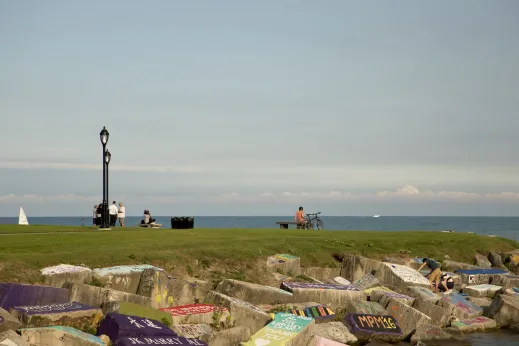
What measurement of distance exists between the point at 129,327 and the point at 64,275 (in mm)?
4502

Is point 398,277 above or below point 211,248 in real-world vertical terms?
below

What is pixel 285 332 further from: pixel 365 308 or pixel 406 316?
pixel 406 316

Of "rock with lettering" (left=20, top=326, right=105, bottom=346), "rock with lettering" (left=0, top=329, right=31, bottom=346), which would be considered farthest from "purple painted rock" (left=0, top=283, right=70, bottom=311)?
"rock with lettering" (left=0, top=329, right=31, bottom=346)

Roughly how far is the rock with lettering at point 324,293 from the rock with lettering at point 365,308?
1.76ft

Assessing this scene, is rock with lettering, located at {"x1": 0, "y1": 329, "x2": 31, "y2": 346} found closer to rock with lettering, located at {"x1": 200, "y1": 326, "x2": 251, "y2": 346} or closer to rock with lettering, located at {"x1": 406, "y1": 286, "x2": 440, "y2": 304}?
rock with lettering, located at {"x1": 200, "y1": 326, "x2": 251, "y2": 346}

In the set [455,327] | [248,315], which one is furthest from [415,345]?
[248,315]

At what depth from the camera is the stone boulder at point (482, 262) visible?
29.7 meters

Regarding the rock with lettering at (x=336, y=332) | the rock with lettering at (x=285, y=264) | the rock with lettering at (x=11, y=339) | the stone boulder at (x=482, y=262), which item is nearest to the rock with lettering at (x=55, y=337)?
the rock with lettering at (x=11, y=339)

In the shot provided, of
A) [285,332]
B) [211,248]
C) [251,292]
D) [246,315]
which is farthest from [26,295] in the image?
[211,248]

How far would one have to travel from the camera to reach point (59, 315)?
47.5 ft

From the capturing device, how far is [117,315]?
14109mm

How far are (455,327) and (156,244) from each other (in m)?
10.1

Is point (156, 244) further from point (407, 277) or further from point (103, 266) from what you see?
point (407, 277)

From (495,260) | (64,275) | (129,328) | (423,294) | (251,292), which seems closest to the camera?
(129,328)
